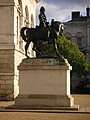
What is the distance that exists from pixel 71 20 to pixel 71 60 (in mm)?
26745

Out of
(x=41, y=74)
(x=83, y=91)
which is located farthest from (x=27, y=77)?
(x=83, y=91)

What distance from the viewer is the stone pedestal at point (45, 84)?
24969 mm

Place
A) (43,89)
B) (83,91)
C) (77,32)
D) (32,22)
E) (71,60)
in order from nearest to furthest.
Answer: (43,89) < (32,22) < (71,60) < (83,91) < (77,32)

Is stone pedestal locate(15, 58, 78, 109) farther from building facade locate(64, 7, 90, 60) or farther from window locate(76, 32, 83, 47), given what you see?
window locate(76, 32, 83, 47)

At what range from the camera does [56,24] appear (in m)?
26.5

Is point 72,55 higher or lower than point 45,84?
higher

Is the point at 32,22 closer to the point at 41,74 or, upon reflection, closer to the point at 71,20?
the point at 41,74

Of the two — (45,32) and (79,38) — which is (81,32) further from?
(45,32)

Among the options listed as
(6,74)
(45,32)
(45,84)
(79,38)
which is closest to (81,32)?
(79,38)

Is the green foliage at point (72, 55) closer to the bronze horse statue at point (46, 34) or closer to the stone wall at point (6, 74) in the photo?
the stone wall at point (6, 74)

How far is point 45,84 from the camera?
25.4m

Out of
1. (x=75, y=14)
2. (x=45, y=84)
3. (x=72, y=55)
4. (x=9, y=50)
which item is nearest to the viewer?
(x=45, y=84)

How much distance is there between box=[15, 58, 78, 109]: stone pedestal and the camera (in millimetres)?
24969

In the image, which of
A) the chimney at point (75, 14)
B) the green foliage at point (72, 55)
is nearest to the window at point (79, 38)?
the chimney at point (75, 14)
